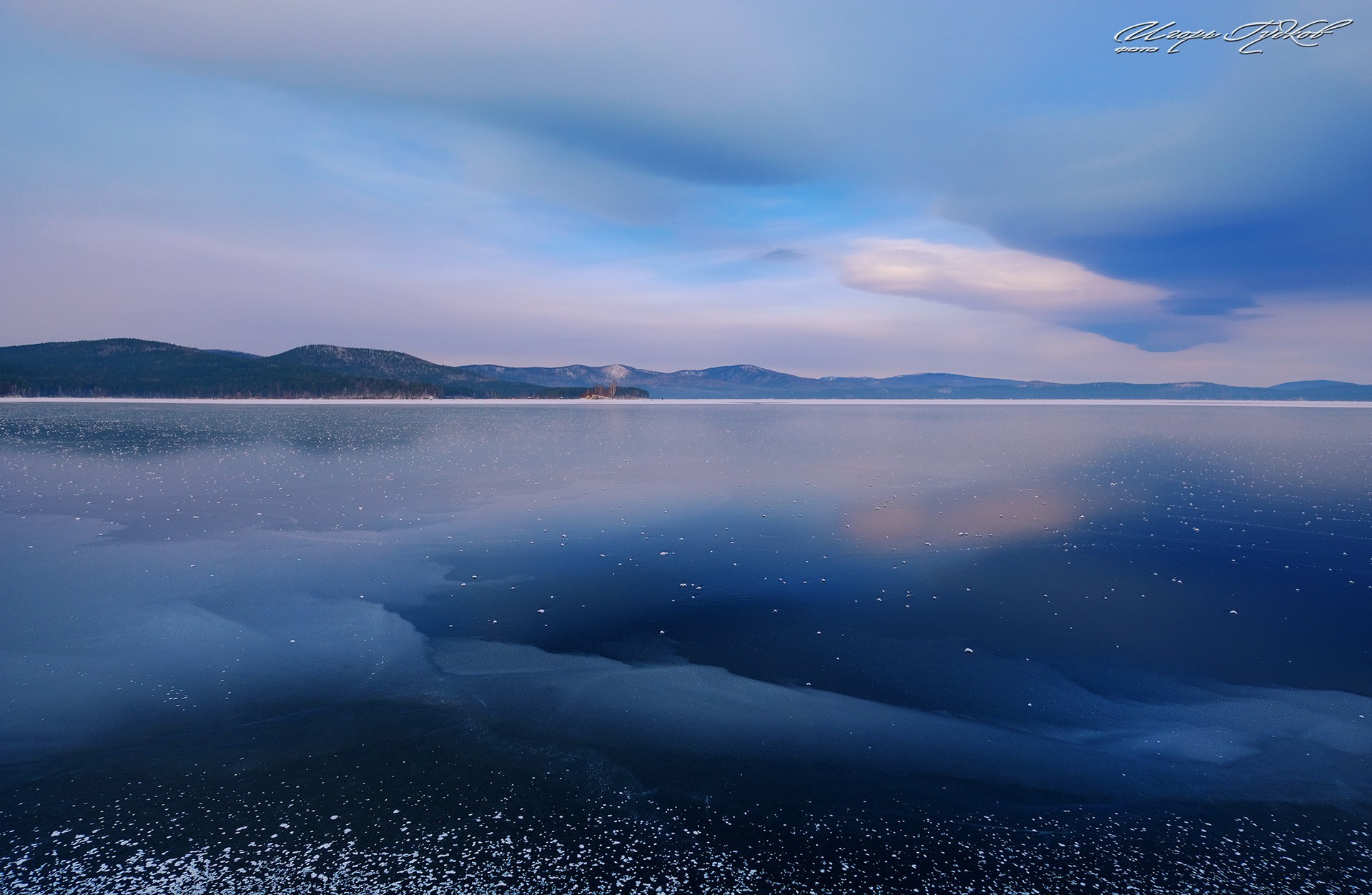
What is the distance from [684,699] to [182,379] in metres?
186

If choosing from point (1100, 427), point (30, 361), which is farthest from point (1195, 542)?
point (30, 361)

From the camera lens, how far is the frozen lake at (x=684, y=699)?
14.2ft

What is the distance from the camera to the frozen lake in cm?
432

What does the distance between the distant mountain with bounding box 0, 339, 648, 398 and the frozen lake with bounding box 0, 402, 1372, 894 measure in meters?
140

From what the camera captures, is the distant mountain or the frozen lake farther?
the distant mountain

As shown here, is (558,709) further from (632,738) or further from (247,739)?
(247,739)

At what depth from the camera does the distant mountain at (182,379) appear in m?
131

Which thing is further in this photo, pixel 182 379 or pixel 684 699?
pixel 182 379

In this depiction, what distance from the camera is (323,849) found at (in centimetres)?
429

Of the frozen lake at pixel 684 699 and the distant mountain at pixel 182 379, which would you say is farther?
the distant mountain at pixel 182 379

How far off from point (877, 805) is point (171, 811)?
5131 mm

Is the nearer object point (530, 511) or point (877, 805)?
point (877, 805)

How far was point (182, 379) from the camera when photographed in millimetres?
150250

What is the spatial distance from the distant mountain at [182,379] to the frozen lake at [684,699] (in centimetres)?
14014
